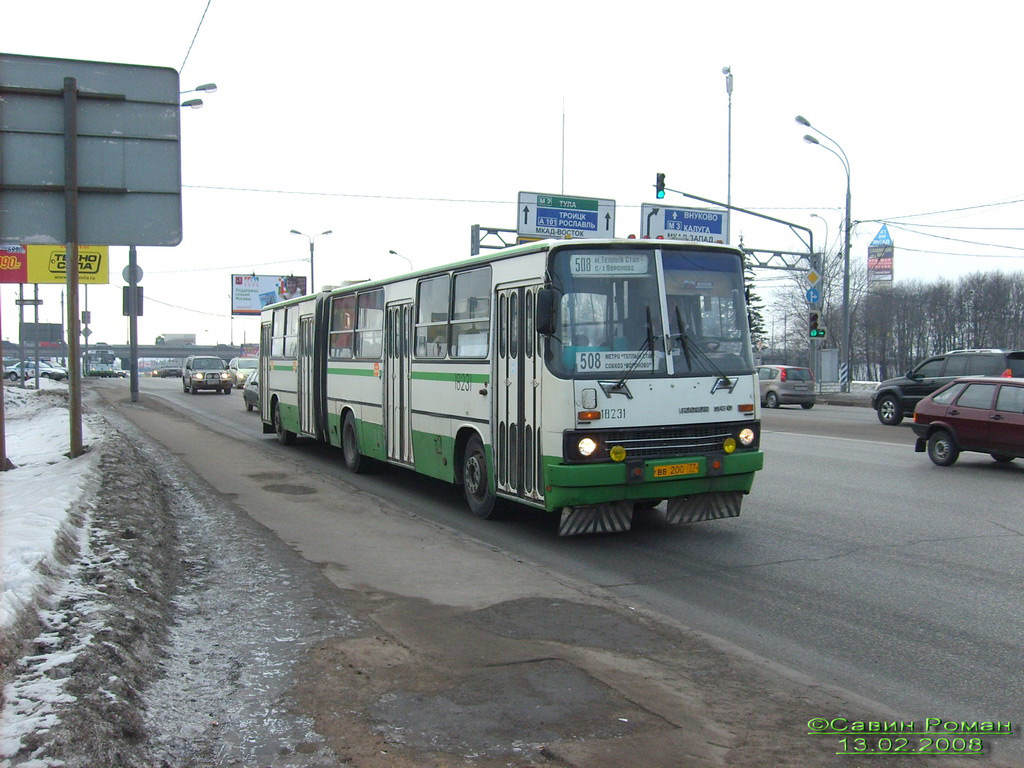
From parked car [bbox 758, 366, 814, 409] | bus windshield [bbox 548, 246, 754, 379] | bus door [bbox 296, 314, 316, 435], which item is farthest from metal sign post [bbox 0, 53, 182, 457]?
parked car [bbox 758, 366, 814, 409]

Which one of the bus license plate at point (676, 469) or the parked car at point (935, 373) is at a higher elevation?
the parked car at point (935, 373)

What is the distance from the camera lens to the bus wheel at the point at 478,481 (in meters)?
9.90

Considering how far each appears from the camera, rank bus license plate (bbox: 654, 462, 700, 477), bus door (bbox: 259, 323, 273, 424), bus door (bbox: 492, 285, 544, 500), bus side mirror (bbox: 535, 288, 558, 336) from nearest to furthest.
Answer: bus side mirror (bbox: 535, 288, 558, 336) → bus license plate (bbox: 654, 462, 700, 477) → bus door (bbox: 492, 285, 544, 500) → bus door (bbox: 259, 323, 273, 424)

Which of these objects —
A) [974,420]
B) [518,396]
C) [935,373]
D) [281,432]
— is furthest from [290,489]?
[935,373]

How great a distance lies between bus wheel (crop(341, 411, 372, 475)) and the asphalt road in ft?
1.18

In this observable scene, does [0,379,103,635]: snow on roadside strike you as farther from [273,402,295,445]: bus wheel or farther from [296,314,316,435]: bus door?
[296,314,316,435]: bus door

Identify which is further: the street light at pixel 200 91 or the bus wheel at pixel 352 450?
the street light at pixel 200 91

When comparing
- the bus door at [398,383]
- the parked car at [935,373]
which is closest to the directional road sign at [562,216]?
the parked car at [935,373]

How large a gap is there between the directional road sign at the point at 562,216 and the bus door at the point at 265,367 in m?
13.7

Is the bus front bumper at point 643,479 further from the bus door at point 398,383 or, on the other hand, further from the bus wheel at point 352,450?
the bus wheel at point 352,450

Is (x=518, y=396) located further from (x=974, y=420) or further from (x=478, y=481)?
(x=974, y=420)

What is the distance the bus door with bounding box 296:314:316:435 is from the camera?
53.5ft

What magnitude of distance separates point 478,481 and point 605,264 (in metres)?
2.89

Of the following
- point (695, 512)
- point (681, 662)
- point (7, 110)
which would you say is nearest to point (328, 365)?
point (7, 110)
